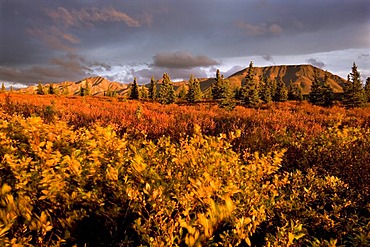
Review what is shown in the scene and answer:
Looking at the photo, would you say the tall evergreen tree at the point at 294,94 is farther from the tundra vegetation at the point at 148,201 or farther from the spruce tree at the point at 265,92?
the tundra vegetation at the point at 148,201

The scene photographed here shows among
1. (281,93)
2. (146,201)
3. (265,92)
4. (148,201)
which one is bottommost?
(146,201)

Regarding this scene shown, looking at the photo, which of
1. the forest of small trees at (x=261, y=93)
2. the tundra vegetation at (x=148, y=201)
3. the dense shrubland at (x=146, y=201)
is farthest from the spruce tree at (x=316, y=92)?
the dense shrubland at (x=146, y=201)

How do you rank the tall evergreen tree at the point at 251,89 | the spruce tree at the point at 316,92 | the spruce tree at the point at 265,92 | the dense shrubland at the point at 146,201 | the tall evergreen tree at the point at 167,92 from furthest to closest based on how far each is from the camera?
the spruce tree at the point at 265,92, the tall evergreen tree at the point at 167,92, the spruce tree at the point at 316,92, the tall evergreen tree at the point at 251,89, the dense shrubland at the point at 146,201

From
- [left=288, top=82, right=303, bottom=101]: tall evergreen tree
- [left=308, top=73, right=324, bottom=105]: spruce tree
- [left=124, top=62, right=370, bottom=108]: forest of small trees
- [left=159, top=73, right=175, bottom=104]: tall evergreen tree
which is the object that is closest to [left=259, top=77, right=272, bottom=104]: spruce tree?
[left=124, top=62, right=370, bottom=108]: forest of small trees

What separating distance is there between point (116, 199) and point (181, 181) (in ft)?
2.02

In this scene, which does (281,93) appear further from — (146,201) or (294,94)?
(146,201)

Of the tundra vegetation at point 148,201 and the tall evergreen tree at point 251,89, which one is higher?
the tall evergreen tree at point 251,89

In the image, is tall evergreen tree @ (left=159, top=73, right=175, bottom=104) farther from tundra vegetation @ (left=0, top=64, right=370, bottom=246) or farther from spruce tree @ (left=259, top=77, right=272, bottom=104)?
tundra vegetation @ (left=0, top=64, right=370, bottom=246)

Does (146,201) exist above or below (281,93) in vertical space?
below

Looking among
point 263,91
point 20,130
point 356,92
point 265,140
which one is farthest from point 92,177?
point 263,91

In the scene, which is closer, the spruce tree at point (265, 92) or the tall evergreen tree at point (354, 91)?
the tall evergreen tree at point (354, 91)

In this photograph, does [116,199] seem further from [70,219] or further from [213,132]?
[213,132]

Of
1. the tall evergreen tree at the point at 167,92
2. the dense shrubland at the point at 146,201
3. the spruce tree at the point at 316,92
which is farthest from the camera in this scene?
the tall evergreen tree at the point at 167,92

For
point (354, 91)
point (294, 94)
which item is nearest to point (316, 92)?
point (354, 91)
